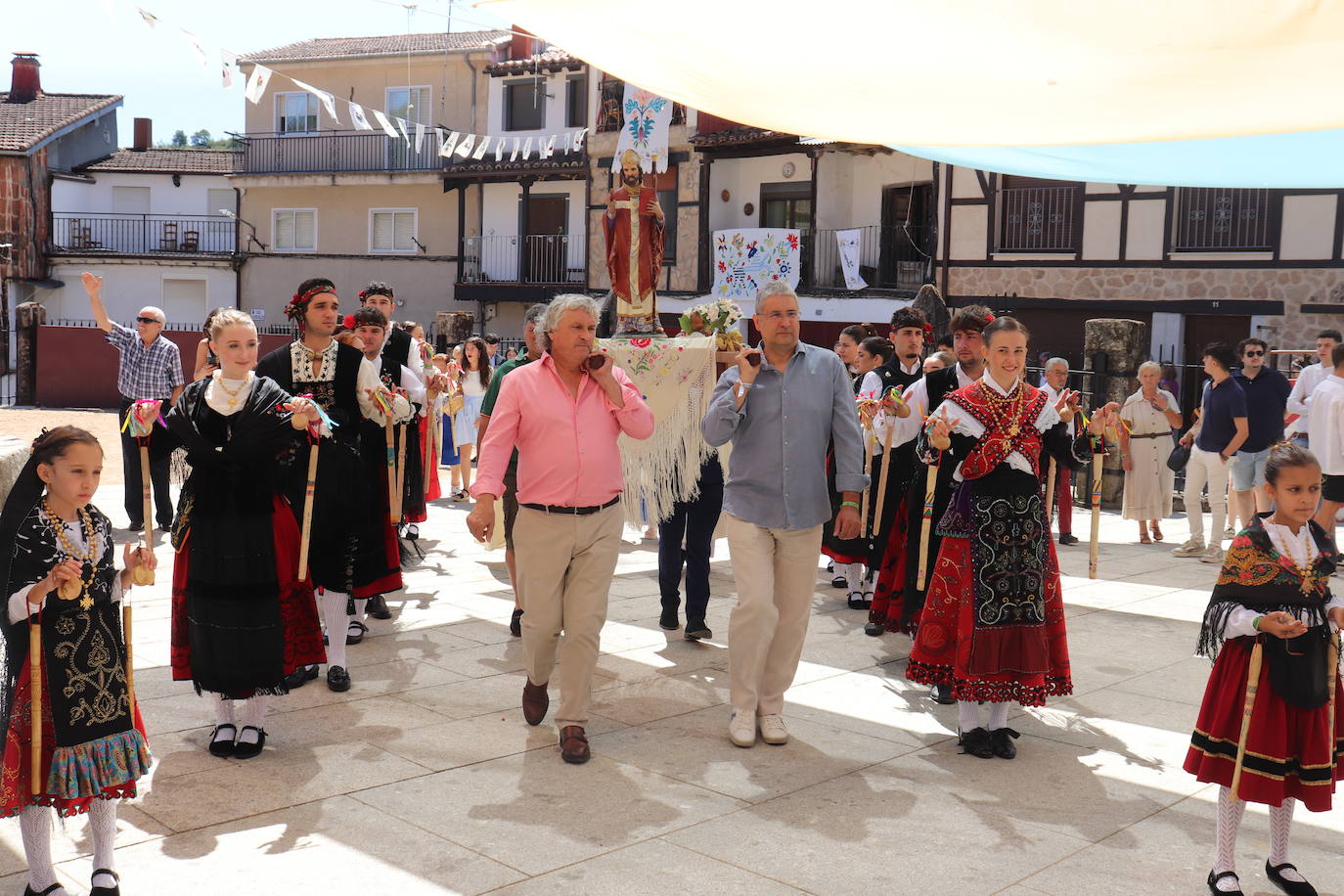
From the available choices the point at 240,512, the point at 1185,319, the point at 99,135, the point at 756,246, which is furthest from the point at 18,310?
the point at 240,512

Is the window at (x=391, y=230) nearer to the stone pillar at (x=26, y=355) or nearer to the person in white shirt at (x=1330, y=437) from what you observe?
the stone pillar at (x=26, y=355)

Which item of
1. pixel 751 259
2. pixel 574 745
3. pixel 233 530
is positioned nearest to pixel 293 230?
pixel 751 259

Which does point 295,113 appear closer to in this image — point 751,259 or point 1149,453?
point 751,259

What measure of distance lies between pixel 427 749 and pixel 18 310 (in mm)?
25574

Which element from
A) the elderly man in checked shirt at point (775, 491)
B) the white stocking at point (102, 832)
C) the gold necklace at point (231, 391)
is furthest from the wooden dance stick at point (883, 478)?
the white stocking at point (102, 832)

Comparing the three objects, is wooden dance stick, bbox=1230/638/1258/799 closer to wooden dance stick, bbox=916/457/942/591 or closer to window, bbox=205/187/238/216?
wooden dance stick, bbox=916/457/942/591

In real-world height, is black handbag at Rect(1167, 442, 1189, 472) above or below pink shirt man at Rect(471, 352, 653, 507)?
below

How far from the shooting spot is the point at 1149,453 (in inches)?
446

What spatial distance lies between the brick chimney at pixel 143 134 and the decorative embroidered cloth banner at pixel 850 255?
2423 centimetres

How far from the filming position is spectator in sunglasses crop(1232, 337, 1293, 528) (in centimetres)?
966

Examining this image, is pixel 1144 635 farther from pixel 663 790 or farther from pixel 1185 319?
pixel 1185 319

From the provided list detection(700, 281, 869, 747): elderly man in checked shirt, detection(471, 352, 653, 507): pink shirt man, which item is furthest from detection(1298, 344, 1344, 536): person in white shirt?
Answer: detection(471, 352, 653, 507): pink shirt man

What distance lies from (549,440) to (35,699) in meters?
2.07

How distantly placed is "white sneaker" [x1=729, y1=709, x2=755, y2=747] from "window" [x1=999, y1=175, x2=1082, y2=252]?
52.3 ft
